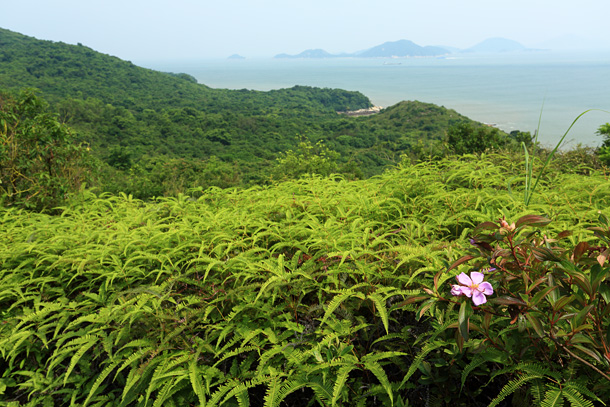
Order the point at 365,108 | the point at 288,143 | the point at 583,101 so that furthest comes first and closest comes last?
the point at 365,108 < the point at 583,101 < the point at 288,143

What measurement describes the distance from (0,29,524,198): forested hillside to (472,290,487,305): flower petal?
1029cm

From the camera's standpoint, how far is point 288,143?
40625 millimetres

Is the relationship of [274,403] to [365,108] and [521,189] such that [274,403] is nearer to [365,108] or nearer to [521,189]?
[521,189]

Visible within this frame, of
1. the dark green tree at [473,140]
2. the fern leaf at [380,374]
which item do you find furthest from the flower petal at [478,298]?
the dark green tree at [473,140]

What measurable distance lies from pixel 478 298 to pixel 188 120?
49.0m

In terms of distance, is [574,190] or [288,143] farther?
[288,143]

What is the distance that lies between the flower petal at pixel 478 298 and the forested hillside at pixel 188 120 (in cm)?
1029

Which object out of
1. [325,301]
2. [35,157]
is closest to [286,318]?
[325,301]

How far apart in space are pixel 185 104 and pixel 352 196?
63.2 meters

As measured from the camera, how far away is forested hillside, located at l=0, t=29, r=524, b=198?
2978 cm

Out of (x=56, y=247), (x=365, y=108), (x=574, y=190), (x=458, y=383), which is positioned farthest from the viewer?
(x=365, y=108)

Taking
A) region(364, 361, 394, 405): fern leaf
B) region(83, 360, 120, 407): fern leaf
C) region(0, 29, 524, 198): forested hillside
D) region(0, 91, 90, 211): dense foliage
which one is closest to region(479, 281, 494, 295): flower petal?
region(364, 361, 394, 405): fern leaf

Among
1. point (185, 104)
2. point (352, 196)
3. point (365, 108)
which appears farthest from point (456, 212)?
point (365, 108)

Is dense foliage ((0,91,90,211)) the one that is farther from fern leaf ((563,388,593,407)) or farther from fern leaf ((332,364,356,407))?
fern leaf ((563,388,593,407))
